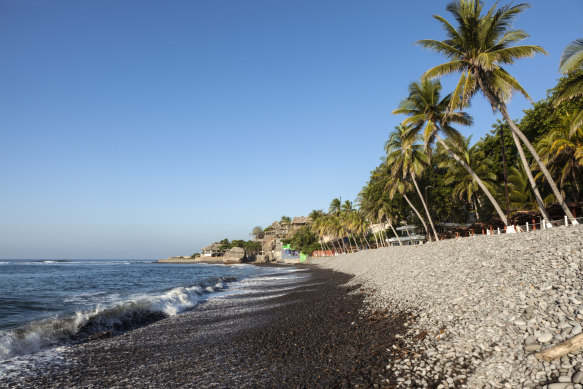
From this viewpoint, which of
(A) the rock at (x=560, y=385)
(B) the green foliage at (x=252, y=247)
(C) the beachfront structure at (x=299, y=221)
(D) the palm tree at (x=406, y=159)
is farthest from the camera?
(B) the green foliage at (x=252, y=247)

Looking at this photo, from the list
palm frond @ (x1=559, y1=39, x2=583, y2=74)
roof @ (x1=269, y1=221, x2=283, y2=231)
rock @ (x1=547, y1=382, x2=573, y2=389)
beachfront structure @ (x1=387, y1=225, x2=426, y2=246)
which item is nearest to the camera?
rock @ (x1=547, y1=382, x2=573, y2=389)

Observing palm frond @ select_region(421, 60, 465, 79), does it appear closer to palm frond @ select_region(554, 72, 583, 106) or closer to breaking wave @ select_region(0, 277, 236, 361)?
palm frond @ select_region(554, 72, 583, 106)

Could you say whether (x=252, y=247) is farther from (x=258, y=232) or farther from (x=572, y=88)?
(x=572, y=88)

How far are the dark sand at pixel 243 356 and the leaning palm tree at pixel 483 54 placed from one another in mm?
14669

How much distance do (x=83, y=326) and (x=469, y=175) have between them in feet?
122

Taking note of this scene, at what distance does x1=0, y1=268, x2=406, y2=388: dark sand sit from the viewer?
6.18m

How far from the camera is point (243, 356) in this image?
24.9 feet

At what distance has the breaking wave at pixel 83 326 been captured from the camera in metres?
9.40

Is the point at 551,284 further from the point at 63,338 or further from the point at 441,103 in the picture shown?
the point at 441,103

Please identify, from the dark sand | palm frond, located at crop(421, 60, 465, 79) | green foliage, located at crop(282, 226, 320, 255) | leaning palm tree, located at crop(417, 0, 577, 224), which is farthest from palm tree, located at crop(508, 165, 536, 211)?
green foliage, located at crop(282, 226, 320, 255)

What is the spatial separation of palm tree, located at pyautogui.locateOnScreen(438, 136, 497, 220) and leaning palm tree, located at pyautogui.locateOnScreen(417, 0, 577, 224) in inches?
648

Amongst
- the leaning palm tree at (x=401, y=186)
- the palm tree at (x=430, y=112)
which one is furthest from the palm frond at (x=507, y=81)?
the leaning palm tree at (x=401, y=186)

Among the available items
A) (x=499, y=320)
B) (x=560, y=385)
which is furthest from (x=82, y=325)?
(x=560, y=385)

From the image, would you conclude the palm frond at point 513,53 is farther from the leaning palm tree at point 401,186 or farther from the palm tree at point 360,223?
the palm tree at point 360,223
